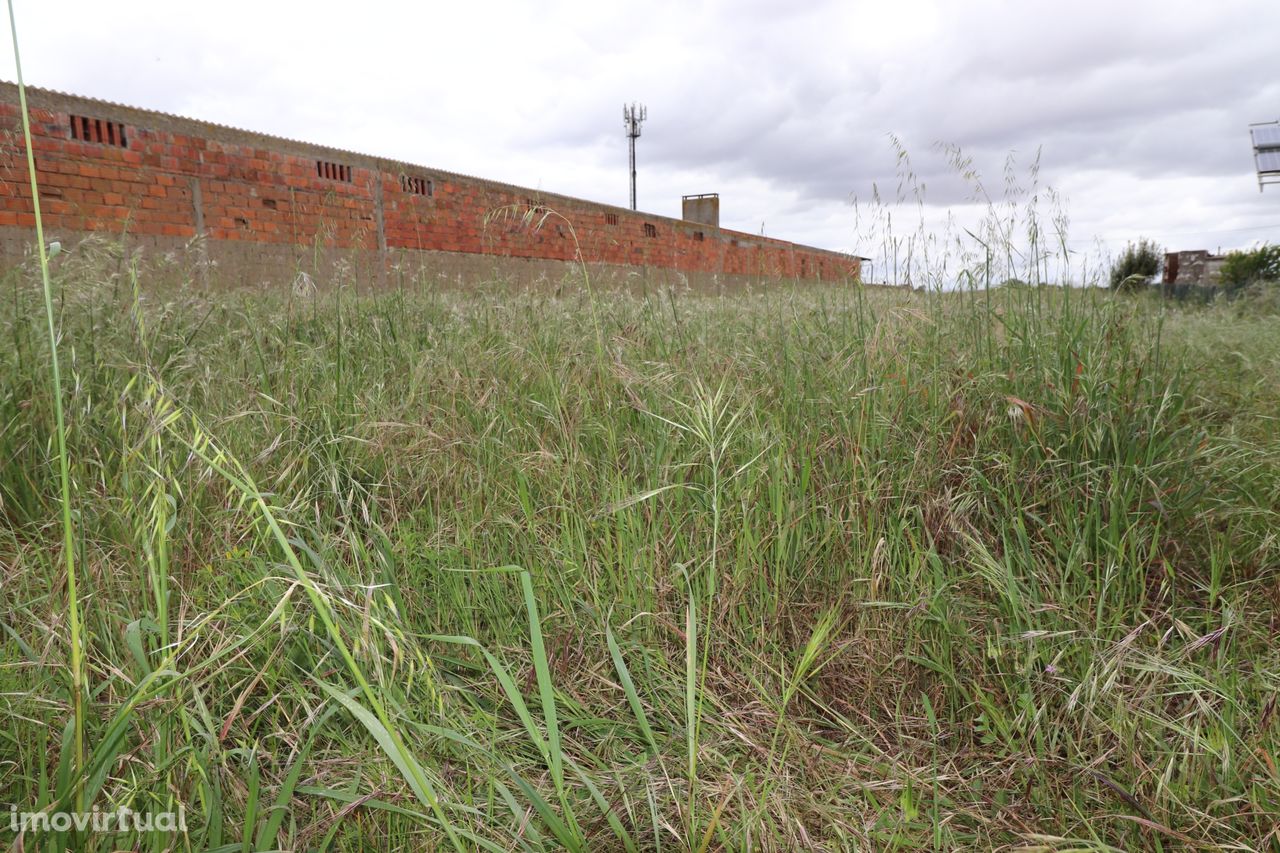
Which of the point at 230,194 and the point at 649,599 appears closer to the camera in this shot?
the point at 649,599

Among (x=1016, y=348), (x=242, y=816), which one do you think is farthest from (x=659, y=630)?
(x=1016, y=348)

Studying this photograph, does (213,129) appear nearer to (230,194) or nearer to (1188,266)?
(230,194)

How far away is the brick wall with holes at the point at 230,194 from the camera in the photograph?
671 centimetres

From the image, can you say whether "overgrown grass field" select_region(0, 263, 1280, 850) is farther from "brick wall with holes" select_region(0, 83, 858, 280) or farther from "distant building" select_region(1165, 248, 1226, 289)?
"distant building" select_region(1165, 248, 1226, 289)

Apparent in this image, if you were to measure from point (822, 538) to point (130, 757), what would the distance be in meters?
1.48

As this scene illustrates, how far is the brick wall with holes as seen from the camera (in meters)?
6.71

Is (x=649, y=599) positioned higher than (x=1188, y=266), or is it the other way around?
(x=1188, y=266)

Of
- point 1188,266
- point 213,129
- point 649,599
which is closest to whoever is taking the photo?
point 649,599

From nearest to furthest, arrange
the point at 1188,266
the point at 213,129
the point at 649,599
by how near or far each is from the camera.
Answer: the point at 649,599 < the point at 213,129 < the point at 1188,266

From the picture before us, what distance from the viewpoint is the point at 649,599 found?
1606 millimetres

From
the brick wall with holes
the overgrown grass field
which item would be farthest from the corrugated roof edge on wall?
the overgrown grass field

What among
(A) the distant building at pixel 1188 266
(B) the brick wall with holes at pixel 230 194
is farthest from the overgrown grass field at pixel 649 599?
(A) the distant building at pixel 1188 266

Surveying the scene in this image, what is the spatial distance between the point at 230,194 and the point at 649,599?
30.2ft

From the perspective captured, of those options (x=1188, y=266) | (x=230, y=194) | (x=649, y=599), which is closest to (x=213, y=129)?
(x=230, y=194)
